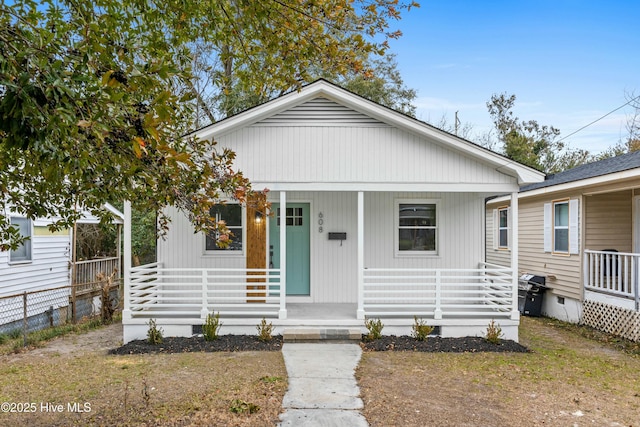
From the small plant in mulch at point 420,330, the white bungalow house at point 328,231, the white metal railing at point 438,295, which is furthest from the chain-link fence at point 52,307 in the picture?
the small plant in mulch at point 420,330

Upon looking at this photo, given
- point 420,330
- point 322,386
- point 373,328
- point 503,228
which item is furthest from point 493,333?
point 503,228

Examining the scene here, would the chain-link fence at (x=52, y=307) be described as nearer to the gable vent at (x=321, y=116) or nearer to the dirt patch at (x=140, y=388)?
the dirt patch at (x=140, y=388)

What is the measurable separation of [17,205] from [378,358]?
4.94 metres

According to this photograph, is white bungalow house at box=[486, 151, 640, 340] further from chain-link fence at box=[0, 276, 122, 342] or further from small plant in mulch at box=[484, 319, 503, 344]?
chain-link fence at box=[0, 276, 122, 342]

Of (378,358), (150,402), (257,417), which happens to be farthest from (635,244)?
(150,402)

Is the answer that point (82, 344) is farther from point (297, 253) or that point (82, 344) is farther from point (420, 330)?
point (420, 330)

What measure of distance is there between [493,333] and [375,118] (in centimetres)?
428

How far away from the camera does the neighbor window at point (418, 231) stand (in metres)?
8.86

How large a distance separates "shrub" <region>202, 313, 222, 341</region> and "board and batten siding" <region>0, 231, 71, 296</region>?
574cm

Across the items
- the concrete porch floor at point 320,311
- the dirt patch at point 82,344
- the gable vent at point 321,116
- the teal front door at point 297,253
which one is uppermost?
the gable vent at point 321,116

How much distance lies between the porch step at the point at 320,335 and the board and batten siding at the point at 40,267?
7.14 metres

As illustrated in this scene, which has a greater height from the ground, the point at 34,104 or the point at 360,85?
the point at 360,85

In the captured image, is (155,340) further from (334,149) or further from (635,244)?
(635,244)

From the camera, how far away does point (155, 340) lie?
703 cm
